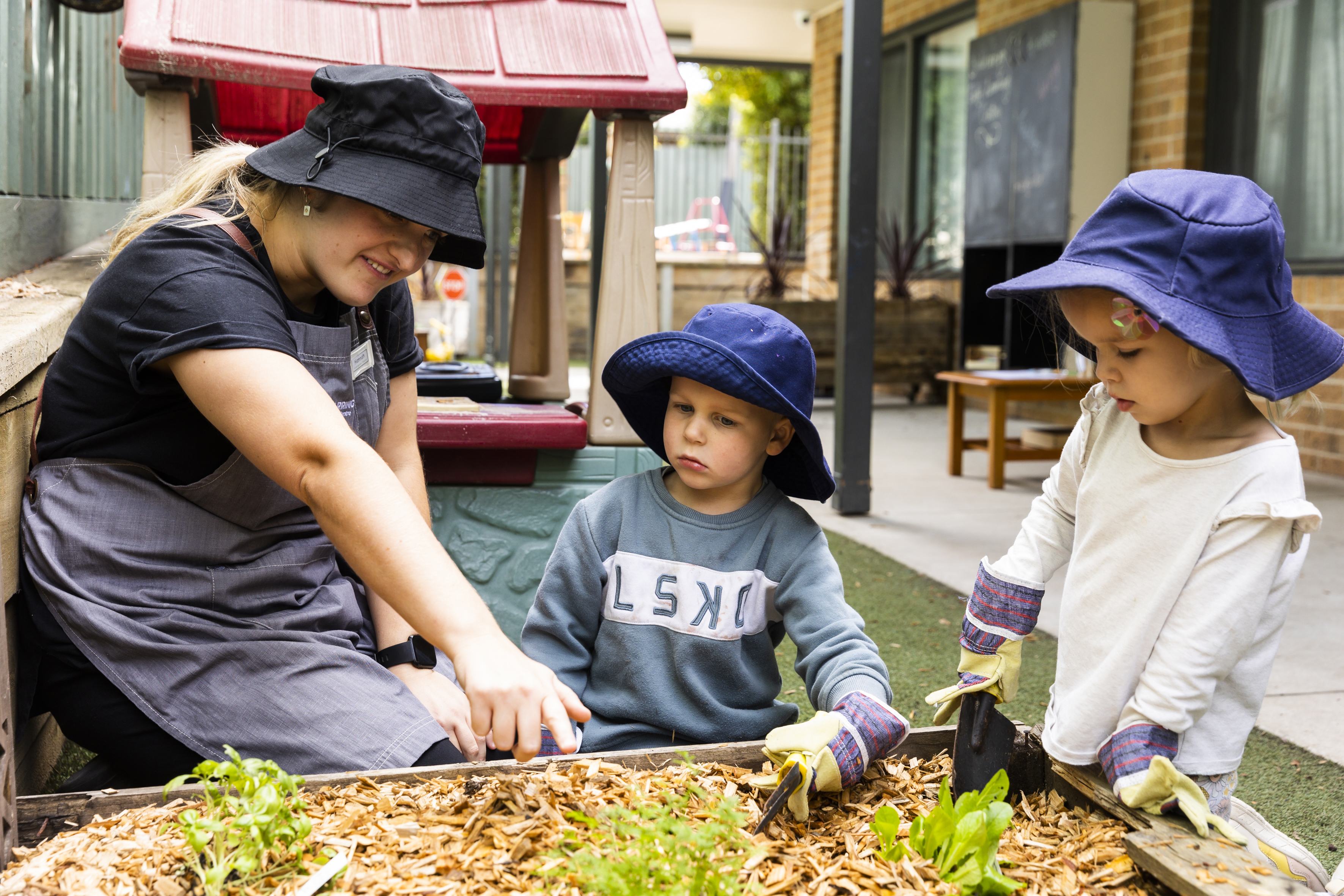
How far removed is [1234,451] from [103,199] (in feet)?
14.4

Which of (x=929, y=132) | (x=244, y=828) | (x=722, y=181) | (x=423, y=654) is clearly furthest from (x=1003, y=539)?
(x=722, y=181)

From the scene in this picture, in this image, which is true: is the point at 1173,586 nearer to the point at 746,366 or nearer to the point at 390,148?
the point at 746,366

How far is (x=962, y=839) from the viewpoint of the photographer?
1.30 meters

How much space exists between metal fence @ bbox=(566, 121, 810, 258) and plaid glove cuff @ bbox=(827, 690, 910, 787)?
46.9 ft

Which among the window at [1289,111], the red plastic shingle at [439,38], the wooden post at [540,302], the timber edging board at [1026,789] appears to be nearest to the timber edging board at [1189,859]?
the timber edging board at [1026,789]

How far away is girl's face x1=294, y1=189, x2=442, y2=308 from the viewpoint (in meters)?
1.70

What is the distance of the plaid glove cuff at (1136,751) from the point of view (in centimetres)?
143

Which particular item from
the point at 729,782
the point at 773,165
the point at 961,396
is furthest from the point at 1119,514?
the point at 773,165

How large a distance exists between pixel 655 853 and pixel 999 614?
0.67m

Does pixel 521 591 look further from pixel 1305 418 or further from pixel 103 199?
pixel 1305 418

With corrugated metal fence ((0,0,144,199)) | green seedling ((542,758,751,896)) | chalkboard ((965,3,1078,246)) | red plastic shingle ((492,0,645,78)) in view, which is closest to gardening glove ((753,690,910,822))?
green seedling ((542,758,751,896))

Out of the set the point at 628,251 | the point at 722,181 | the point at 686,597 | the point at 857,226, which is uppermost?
the point at 722,181

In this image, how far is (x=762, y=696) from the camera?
6.33ft

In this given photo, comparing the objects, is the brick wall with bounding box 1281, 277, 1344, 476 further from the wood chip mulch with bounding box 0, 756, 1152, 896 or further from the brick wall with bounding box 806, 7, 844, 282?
the brick wall with bounding box 806, 7, 844, 282
